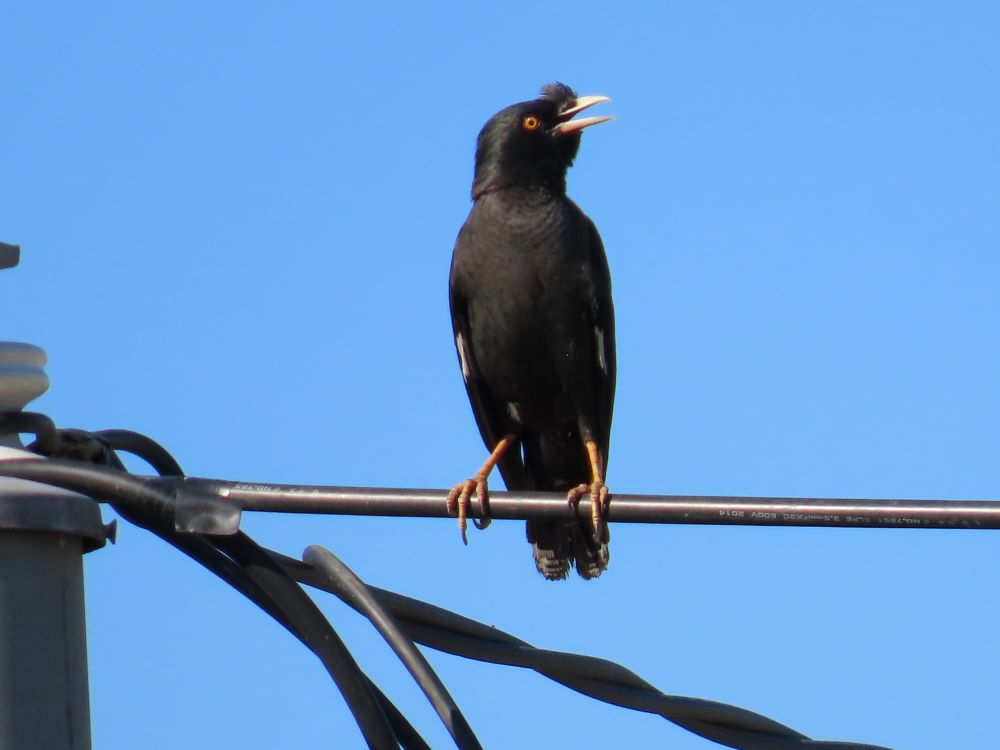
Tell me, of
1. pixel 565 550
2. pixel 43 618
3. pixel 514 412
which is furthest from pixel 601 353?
pixel 43 618

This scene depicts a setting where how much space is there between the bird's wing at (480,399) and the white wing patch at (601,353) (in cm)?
49

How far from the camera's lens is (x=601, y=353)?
6176 millimetres

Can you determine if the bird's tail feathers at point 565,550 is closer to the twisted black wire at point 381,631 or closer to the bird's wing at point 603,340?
the bird's wing at point 603,340

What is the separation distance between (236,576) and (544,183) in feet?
12.6

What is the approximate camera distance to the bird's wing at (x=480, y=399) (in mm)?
6336

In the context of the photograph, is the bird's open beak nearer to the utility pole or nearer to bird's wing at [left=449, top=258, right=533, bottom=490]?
bird's wing at [left=449, top=258, right=533, bottom=490]

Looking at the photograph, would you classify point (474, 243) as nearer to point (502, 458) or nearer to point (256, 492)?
point (502, 458)

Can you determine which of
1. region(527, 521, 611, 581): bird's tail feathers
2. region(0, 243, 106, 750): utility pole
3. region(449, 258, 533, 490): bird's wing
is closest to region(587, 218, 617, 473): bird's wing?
region(527, 521, 611, 581): bird's tail feathers

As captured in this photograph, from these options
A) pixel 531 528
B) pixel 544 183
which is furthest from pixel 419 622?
pixel 544 183

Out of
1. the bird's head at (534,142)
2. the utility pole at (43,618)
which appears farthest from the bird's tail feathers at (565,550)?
the utility pole at (43,618)

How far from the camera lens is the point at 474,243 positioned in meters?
6.25

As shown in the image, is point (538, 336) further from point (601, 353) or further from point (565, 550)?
point (565, 550)

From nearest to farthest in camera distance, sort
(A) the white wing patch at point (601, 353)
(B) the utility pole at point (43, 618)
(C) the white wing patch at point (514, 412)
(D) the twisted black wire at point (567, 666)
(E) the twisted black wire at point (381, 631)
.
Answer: (B) the utility pole at point (43, 618) < (E) the twisted black wire at point (381, 631) < (D) the twisted black wire at point (567, 666) < (A) the white wing patch at point (601, 353) < (C) the white wing patch at point (514, 412)

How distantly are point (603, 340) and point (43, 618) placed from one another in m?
3.79
